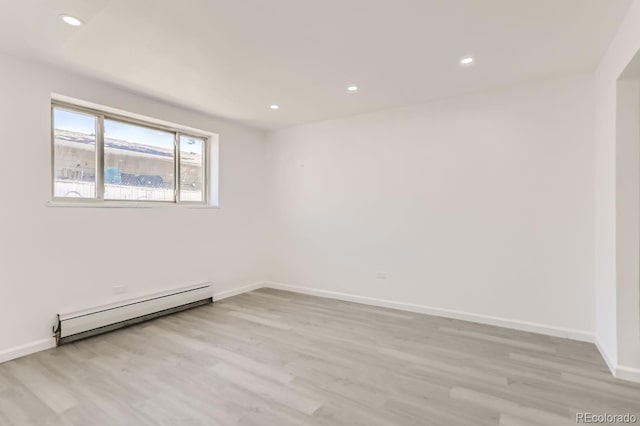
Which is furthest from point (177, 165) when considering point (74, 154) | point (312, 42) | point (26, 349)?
point (312, 42)

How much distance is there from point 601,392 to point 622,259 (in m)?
1.01

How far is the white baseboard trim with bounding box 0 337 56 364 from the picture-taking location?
2736mm

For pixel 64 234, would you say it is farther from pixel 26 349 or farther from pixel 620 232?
pixel 620 232

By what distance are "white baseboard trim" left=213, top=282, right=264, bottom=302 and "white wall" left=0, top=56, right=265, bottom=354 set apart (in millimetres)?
130

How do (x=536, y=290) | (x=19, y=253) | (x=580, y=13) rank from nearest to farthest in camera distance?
1. (x=580, y=13)
2. (x=19, y=253)
3. (x=536, y=290)

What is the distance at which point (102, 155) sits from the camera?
3604mm

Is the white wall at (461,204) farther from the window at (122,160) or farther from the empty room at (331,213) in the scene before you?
the window at (122,160)

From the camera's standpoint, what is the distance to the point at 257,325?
12.0 feet

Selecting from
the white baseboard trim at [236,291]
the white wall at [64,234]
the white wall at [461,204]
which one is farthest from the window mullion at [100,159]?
the white wall at [461,204]

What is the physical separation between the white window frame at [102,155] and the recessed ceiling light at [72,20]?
4.11 ft

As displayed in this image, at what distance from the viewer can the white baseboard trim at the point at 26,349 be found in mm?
2736

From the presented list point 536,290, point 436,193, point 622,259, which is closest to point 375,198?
point 436,193

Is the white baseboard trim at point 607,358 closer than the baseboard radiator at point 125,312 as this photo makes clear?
Yes

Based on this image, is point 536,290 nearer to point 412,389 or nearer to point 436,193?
point 436,193
